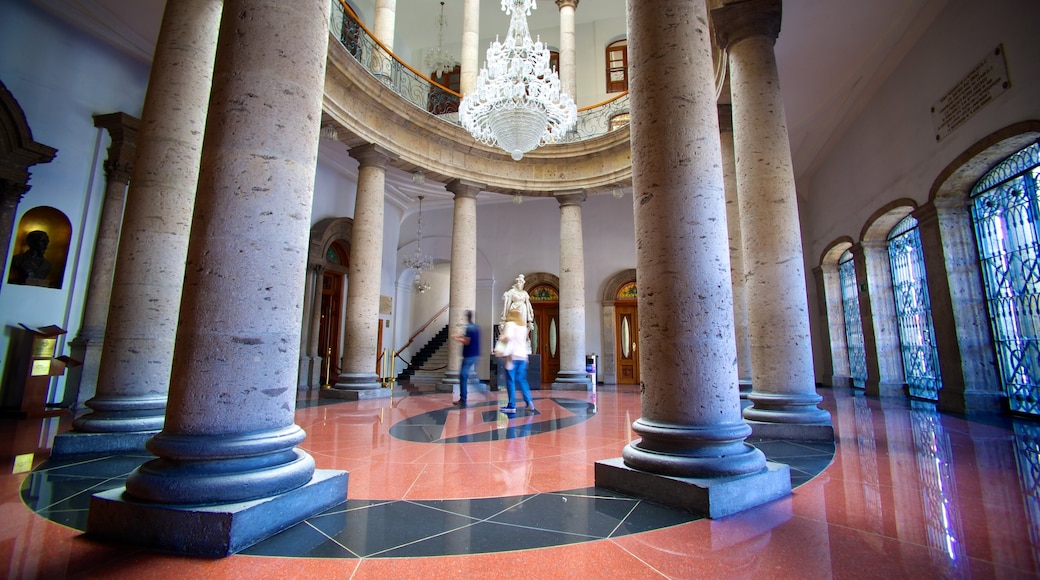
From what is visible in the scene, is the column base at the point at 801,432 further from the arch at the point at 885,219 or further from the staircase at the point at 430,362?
the staircase at the point at 430,362

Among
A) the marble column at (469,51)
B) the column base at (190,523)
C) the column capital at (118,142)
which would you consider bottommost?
the column base at (190,523)

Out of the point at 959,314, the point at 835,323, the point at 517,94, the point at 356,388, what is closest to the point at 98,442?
the point at 356,388

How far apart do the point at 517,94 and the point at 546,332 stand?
30.6ft

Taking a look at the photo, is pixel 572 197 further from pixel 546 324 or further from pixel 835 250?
pixel 835 250

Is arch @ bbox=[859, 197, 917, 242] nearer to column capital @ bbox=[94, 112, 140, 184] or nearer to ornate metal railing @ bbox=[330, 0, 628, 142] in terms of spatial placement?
ornate metal railing @ bbox=[330, 0, 628, 142]

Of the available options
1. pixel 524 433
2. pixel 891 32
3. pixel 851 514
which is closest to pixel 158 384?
pixel 524 433

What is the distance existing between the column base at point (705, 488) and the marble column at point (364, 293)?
6171 mm

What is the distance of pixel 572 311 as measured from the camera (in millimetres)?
10602

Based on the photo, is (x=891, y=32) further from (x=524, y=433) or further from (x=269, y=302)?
(x=269, y=302)

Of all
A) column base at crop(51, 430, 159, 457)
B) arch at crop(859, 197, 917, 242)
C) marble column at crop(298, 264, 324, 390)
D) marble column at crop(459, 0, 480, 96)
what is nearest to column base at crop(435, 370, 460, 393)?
marble column at crop(298, 264, 324, 390)

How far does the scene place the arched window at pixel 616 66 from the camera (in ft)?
47.0

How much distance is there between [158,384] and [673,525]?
4017 millimetres

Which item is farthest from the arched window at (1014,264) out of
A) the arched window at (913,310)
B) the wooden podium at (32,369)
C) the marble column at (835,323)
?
the wooden podium at (32,369)

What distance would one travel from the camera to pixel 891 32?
7602 mm
